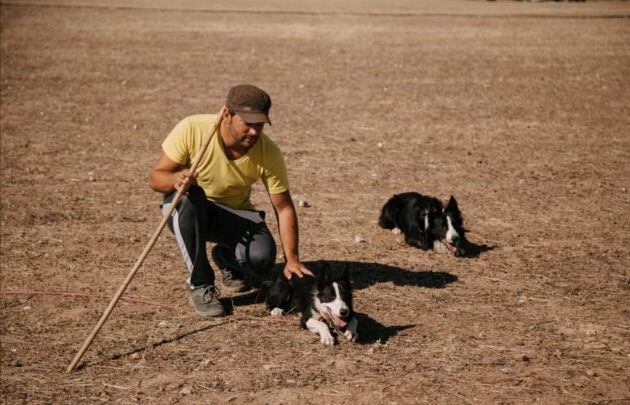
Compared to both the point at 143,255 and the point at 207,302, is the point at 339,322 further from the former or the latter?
the point at 143,255

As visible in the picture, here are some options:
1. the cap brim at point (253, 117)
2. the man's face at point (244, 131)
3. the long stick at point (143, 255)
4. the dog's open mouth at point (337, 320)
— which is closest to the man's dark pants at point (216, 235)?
the long stick at point (143, 255)

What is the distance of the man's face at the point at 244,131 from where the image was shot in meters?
6.33

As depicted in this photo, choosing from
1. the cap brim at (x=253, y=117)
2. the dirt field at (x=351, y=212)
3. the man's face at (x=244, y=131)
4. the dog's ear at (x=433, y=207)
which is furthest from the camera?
the dog's ear at (x=433, y=207)

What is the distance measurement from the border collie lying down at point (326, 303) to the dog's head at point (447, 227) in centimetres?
197

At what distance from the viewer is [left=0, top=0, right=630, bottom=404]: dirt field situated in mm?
5848

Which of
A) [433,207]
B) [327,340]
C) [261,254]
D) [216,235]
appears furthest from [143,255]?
[433,207]

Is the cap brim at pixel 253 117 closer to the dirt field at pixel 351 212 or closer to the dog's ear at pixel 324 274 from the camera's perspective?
the dog's ear at pixel 324 274

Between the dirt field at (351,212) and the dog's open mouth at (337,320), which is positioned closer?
the dirt field at (351,212)

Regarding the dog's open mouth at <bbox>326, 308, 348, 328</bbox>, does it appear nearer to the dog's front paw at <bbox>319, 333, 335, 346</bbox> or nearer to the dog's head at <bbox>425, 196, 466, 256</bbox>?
the dog's front paw at <bbox>319, 333, 335, 346</bbox>

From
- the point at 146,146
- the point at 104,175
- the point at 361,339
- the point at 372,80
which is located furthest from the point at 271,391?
the point at 372,80

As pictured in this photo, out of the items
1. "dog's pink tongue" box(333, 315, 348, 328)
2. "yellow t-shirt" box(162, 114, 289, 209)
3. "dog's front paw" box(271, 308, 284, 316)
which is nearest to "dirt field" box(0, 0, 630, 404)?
"dog's front paw" box(271, 308, 284, 316)

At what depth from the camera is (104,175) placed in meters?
10.5

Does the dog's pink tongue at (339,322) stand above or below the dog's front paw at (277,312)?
above

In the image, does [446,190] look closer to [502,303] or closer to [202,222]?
[502,303]
